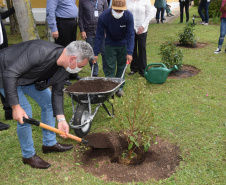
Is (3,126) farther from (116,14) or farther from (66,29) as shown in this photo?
(116,14)

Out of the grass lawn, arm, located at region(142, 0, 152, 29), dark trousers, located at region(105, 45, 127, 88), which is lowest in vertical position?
the grass lawn

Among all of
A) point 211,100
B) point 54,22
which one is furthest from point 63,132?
point 211,100

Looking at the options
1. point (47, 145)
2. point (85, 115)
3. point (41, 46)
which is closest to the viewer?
point (41, 46)

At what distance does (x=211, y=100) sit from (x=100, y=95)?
2.55 m

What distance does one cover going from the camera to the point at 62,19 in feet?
16.6

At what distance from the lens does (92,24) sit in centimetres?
545

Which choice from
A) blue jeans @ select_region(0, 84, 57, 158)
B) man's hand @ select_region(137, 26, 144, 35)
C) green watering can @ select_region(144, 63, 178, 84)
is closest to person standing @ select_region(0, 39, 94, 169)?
blue jeans @ select_region(0, 84, 57, 158)

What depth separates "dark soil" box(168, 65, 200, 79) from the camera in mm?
6227

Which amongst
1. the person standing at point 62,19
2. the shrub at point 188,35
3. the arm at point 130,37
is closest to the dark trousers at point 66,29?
the person standing at point 62,19

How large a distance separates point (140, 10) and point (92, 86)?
8.72 ft

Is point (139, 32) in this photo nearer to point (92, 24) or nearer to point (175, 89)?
point (92, 24)

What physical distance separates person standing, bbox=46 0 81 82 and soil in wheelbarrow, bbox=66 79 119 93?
1.66 meters

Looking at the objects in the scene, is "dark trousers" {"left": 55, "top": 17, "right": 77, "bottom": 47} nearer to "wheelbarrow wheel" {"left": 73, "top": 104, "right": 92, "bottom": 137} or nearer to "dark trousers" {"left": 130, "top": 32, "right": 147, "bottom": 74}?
"dark trousers" {"left": 130, "top": 32, "right": 147, "bottom": 74}

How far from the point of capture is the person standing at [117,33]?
4215mm
